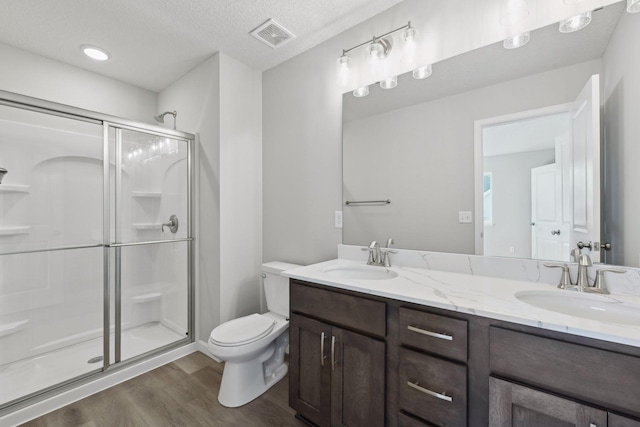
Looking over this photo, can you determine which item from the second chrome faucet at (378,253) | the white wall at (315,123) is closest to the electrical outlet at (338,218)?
the white wall at (315,123)

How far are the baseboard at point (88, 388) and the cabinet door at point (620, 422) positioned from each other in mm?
2573

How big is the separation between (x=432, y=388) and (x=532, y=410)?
31cm

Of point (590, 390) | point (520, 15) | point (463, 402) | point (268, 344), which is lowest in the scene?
point (268, 344)

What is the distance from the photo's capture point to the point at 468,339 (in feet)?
3.22

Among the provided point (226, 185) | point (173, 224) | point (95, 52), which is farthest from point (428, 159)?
point (95, 52)

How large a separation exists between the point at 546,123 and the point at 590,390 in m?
1.11

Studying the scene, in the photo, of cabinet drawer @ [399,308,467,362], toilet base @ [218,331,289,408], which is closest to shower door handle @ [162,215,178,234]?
toilet base @ [218,331,289,408]

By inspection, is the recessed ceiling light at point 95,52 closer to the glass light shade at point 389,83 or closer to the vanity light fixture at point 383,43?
the vanity light fixture at point 383,43

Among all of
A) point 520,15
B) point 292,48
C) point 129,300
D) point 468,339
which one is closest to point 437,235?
point 468,339

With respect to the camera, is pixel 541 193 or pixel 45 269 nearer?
pixel 541 193

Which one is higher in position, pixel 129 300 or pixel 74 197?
pixel 74 197

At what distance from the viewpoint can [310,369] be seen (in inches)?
57.5

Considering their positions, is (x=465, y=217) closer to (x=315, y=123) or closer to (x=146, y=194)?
(x=315, y=123)

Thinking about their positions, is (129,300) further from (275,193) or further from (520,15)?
(520,15)
